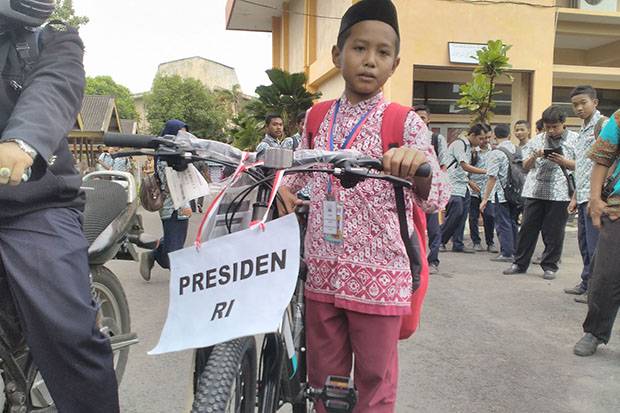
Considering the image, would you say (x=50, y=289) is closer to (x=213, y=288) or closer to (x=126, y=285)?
(x=213, y=288)

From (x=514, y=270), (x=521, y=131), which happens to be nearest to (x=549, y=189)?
(x=514, y=270)

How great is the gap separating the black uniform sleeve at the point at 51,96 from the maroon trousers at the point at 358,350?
1.09m

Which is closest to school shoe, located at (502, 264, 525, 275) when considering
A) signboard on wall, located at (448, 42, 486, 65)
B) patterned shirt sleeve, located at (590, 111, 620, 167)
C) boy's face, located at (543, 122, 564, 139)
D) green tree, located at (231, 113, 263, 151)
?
boy's face, located at (543, 122, 564, 139)

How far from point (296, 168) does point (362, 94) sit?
0.56 metres

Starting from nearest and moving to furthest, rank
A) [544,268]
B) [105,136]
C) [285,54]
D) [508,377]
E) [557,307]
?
[105,136] → [508,377] → [557,307] → [544,268] → [285,54]

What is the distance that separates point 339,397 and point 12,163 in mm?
1341

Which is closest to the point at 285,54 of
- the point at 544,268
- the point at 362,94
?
the point at 544,268

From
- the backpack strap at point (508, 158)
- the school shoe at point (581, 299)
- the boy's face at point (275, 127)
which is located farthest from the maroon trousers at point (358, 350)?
the backpack strap at point (508, 158)

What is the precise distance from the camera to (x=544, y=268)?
6637 mm

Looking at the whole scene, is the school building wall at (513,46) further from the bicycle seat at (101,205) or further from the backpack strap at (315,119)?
the backpack strap at (315,119)

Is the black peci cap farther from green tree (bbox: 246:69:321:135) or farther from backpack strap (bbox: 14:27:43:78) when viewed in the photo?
green tree (bbox: 246:69:321:135)

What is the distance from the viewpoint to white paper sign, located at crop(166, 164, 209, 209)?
175cm

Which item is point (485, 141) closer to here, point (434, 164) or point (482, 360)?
point (482, 360)

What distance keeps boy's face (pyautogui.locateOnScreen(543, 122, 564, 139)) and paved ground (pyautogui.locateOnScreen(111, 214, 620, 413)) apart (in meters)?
1.68
